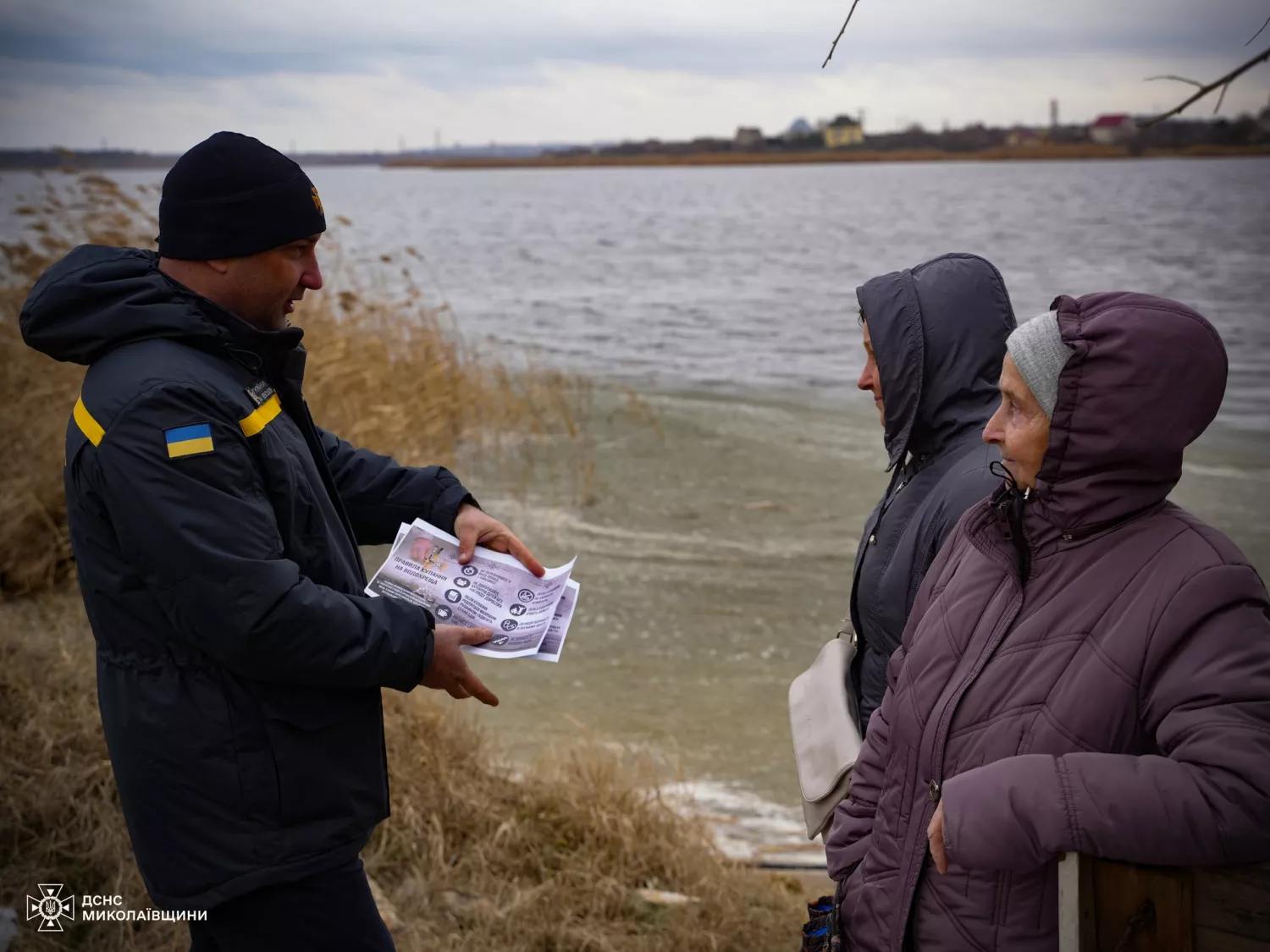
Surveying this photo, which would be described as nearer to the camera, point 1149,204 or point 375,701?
point 375,701

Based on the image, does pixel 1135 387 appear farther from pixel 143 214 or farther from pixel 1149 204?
pixel 1149 204

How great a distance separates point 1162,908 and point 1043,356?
0.87 meters

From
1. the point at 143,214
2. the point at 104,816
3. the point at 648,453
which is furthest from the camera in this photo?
the point at 648,453

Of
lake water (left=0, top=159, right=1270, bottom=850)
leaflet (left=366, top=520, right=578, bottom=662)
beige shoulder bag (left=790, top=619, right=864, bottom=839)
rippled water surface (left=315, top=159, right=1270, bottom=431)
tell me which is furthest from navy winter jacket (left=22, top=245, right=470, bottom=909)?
rippled water surface (left=315, top=159, right=1270, bottom=431)

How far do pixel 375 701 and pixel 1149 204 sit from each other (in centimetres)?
5611

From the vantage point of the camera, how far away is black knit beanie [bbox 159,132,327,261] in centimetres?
221

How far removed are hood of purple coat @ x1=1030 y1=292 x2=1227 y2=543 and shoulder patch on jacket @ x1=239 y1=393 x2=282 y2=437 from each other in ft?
4.66

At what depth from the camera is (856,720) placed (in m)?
2.69

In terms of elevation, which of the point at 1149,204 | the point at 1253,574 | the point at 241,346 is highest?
the point at 241,346

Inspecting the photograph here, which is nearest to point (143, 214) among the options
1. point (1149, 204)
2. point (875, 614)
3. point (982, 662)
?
point (875, 614)

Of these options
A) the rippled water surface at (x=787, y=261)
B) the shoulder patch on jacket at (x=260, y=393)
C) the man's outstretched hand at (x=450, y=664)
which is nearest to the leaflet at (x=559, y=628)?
the man's outstretched hand at (x=450, y=664)

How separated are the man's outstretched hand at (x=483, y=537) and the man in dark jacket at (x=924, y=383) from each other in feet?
2.66

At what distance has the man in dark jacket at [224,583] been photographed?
2.03 meters

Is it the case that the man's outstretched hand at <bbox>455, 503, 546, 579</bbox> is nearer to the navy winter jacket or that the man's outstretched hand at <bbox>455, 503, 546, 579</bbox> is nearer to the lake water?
the navy winter jacket
